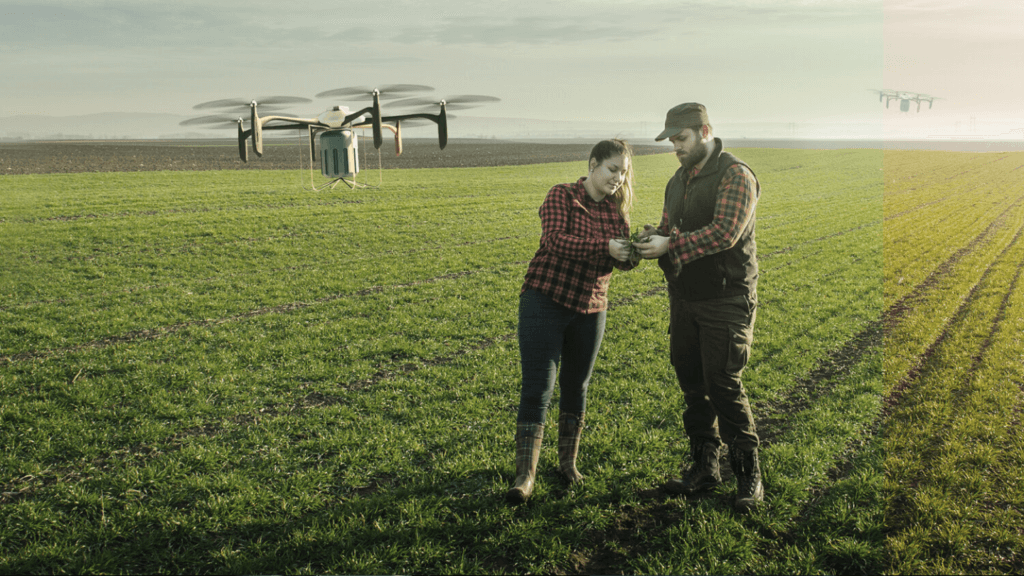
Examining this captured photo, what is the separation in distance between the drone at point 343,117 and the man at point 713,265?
2043 cm

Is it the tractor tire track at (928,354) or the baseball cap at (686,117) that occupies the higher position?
the baseball cap at (686,117)

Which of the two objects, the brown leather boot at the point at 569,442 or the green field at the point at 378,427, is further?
the brown leather boot at the point at 569,442

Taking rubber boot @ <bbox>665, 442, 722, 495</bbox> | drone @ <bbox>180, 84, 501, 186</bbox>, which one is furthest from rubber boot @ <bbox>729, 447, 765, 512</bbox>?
drone @ <bbox>180, 84, 501, 186</bbox>

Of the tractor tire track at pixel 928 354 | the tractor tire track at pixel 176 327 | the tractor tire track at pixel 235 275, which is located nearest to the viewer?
the tractor tire track at pixel 928 354

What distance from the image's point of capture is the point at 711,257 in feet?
13.8

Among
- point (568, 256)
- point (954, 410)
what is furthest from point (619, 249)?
point (954, 410)

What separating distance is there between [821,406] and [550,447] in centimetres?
320

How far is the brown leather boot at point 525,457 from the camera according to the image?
4.54 m

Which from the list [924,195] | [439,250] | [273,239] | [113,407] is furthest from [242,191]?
[924,195]

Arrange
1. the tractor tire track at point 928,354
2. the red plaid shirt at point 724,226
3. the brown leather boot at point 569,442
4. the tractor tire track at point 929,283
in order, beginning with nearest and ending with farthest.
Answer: the red plaid shirt at point 724,226
the brown leather boot at point 569,442
the tractor tire track at point 928,354
the tractor tire track at point 929,283

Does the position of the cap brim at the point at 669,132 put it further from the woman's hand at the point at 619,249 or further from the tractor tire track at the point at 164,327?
the tractor tire track at the point at 164,327

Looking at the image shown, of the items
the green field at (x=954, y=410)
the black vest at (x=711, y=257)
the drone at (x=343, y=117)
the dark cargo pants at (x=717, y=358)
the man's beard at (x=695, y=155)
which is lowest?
the green field at (x=954, y=410)

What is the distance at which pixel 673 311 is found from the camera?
15.1 ft

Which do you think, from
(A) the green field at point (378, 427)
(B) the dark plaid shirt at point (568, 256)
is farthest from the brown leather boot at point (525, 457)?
(B) the dark plaid shirt at point (568, 256)
